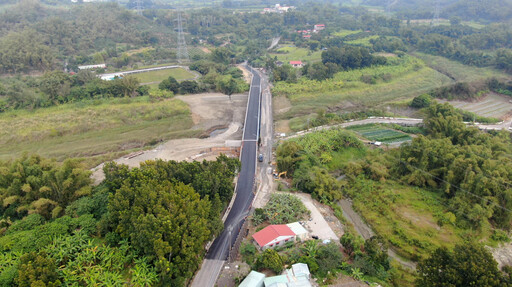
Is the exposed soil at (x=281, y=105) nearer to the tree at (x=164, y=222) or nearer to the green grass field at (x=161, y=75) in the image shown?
the green grass field at (x=161, y=75)

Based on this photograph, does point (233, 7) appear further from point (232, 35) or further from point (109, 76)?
point (109, 76)

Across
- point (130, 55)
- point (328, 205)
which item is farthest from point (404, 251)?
point (130, 55)

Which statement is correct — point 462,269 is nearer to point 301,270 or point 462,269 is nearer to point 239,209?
point 301,270

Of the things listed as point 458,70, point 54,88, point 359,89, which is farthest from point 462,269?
Result: point 458,70

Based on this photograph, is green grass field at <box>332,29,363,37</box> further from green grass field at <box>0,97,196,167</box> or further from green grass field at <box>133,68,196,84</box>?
green grass field at <box>0,97,196,167</box>

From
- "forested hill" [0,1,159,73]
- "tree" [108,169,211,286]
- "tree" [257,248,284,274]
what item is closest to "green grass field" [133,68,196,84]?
"forested hill" [0,1,159,73]
